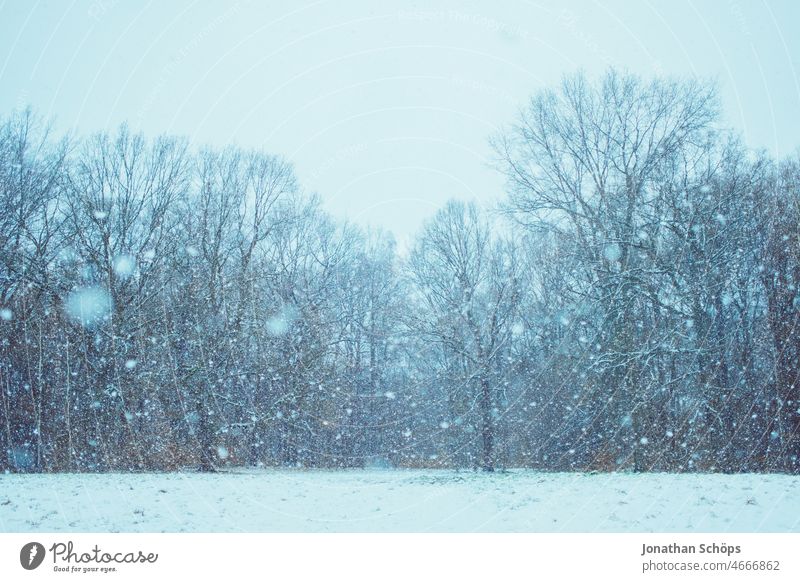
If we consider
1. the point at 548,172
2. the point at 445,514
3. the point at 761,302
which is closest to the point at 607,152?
the point at 548,172

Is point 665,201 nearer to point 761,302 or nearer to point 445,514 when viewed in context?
point 761,302

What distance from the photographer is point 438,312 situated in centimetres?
2123

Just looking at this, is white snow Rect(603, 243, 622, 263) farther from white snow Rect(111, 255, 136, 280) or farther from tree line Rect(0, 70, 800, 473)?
white snow Rect(111, 255, 136, 280)

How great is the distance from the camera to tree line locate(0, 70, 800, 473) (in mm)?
13969

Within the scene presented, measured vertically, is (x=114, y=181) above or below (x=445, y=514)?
above

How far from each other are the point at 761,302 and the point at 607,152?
5840 mm

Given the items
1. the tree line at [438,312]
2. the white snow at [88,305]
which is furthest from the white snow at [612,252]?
the white snow at [88,305]

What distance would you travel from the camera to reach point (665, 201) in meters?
14.4

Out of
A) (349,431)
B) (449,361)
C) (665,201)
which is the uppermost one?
(665,201)

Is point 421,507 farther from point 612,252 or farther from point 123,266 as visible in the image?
point 123,266
